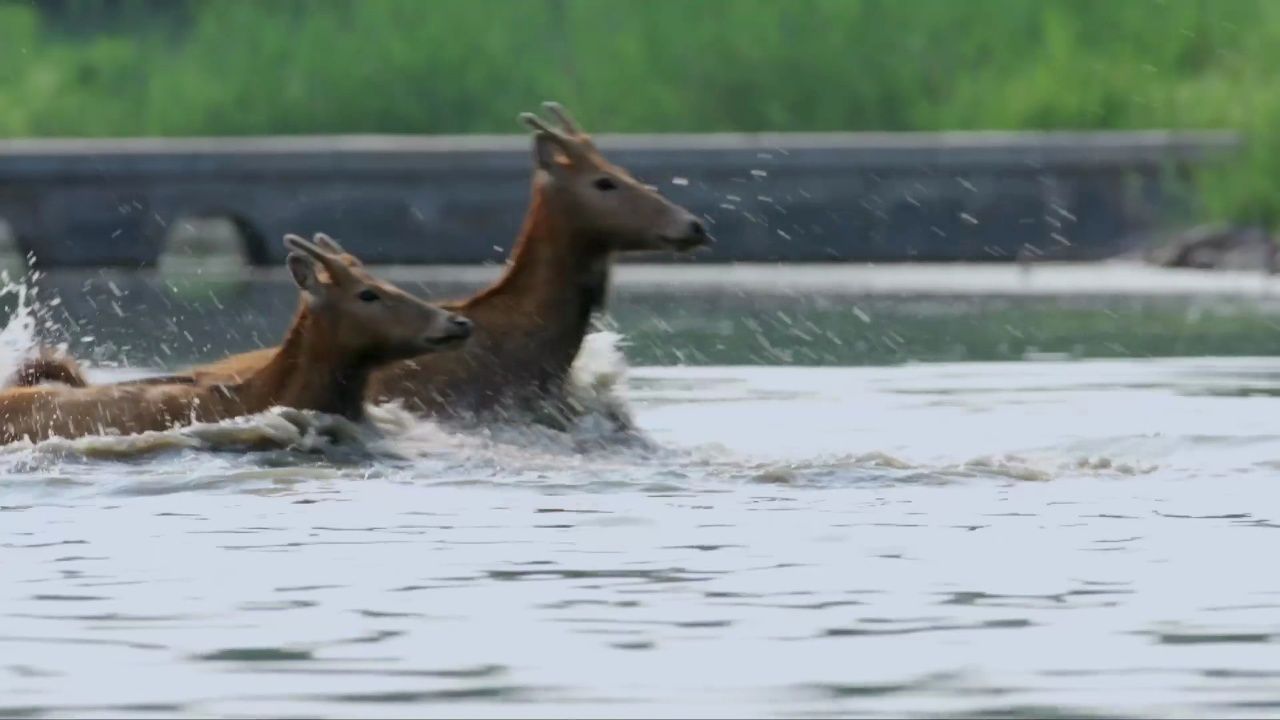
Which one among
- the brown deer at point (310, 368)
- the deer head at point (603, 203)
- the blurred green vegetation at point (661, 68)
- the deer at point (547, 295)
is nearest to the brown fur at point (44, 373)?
the brown deer at point (310, 368)

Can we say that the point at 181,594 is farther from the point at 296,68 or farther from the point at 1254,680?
the point at 296,68

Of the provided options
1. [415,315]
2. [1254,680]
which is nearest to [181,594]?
[1254,680]

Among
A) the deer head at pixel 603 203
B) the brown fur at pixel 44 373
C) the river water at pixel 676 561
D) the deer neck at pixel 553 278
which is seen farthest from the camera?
the deer head at pixel 603 203

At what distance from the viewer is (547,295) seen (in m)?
14.0

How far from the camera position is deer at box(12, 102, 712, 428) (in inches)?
540

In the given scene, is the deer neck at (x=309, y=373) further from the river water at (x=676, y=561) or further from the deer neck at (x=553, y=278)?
the deer neck at (x=553, y=278)

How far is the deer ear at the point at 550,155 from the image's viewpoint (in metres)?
14.2

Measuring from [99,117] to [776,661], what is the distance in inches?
1223

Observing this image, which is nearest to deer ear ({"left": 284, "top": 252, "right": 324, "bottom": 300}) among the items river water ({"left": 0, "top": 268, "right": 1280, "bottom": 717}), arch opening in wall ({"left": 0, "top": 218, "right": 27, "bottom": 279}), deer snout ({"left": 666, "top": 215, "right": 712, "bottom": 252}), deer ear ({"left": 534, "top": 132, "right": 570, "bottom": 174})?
river water ({"left": 0, "top": 268, "right": 1280, "bottom": 717})

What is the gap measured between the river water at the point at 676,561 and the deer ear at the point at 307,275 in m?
0.48

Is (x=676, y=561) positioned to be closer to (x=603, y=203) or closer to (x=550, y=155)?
(x=603, y=203)

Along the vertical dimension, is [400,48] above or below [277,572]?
above

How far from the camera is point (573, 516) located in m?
11.0

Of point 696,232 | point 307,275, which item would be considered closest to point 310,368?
point 307,275
